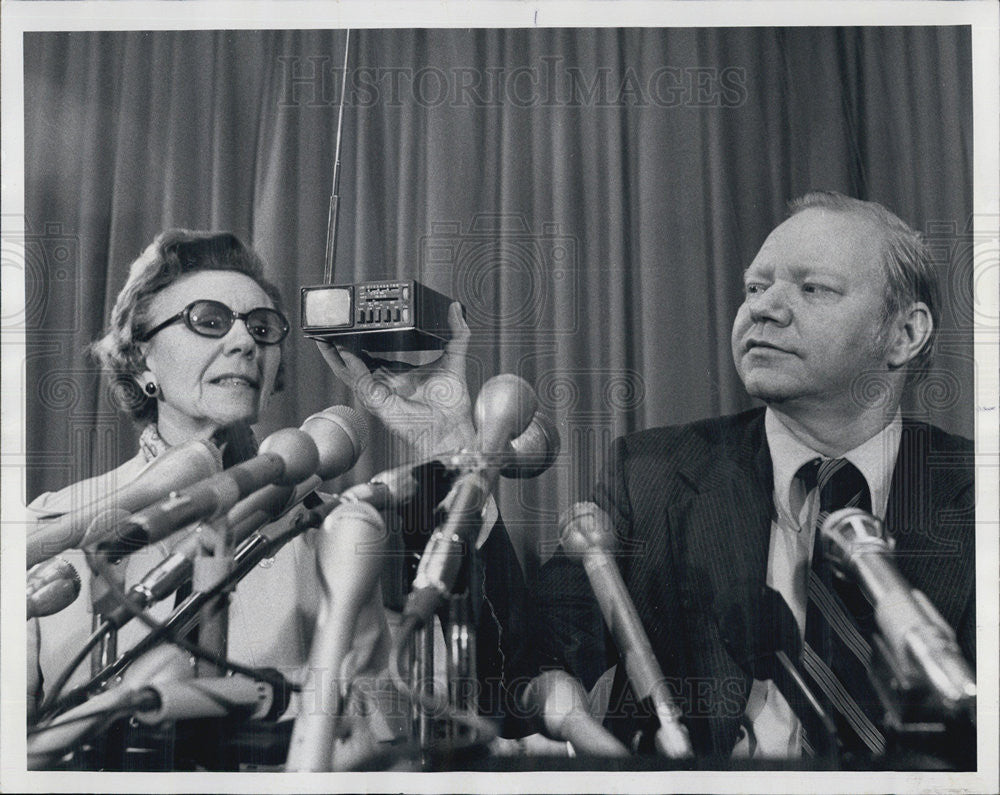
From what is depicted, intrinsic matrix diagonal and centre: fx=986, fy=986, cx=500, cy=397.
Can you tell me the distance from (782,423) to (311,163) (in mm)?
1435

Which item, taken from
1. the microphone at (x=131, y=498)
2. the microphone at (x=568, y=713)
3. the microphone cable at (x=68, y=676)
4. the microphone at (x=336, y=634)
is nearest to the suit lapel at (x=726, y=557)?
the microphone at (x=568, y=713)

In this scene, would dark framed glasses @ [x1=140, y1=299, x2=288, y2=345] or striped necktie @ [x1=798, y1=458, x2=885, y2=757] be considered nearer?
striped necktie @ [x1=798, y1=458, x2=885, y2=757]

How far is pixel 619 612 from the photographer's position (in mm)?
2568

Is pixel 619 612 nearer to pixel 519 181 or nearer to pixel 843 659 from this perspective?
pixel 843 659

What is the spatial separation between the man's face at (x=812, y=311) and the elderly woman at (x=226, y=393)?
78cm

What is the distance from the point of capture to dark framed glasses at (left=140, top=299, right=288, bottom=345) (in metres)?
2.63

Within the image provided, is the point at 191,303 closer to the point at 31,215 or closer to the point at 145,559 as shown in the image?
the point at 31,215

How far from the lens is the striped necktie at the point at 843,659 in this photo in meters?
2.53

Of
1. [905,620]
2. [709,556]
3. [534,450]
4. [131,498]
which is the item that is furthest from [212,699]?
[905,620]

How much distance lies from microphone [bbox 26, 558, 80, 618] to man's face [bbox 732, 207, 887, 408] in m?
1.85

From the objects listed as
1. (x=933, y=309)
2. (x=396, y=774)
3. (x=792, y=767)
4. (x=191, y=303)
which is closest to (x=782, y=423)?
(x=933, y=309)

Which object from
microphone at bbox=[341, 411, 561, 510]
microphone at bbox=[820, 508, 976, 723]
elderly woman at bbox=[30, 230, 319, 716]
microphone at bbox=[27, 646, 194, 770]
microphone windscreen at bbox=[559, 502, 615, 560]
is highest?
elderly woman at bbox=[30, 230, 319, 716]

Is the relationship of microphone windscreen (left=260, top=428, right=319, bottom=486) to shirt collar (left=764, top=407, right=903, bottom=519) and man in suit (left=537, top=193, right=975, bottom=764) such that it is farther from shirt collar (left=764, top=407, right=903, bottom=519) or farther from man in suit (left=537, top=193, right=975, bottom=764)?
shirt collar (left=764, top=407, right=903, bottom=519)

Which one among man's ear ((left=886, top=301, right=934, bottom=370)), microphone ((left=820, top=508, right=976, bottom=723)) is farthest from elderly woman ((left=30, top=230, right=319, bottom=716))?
man's ear ((left=886, top=301, right=934, bottom=370))
